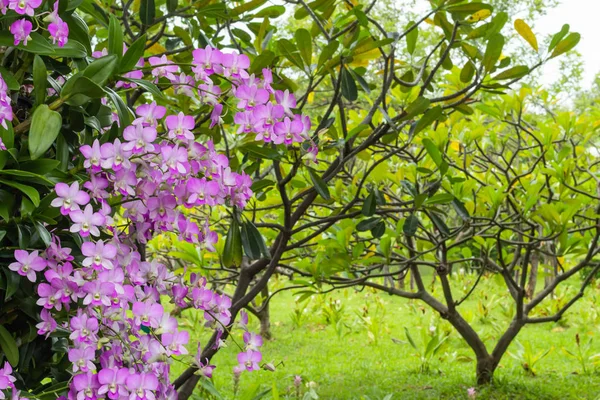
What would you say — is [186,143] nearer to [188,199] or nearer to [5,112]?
[188,199]

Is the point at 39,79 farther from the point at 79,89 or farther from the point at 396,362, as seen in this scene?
the point at 396,362

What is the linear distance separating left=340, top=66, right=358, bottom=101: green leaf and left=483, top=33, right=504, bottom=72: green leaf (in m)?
0.33

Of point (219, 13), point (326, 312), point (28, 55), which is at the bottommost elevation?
point (326, 312)

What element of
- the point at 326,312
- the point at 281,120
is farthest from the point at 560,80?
the point at 281,120

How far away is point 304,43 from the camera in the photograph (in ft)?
4.22

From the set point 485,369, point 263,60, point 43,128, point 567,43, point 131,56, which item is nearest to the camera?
point 43,128

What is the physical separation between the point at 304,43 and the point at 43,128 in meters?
0.66

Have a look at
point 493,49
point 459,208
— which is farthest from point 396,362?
point 493,49

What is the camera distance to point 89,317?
86cm

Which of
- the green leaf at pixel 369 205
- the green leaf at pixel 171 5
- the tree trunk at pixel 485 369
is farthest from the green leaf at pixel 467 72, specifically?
the tree trunk at pixel 485 369

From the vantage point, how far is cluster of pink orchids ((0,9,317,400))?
81cm

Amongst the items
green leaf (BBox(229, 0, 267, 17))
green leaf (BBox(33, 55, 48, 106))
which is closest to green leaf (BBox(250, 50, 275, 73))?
green leaf (BBox(229, 0, 267, 17))

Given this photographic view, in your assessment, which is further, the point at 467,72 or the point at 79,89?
the point at 467,72

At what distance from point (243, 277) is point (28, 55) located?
3.27ft
